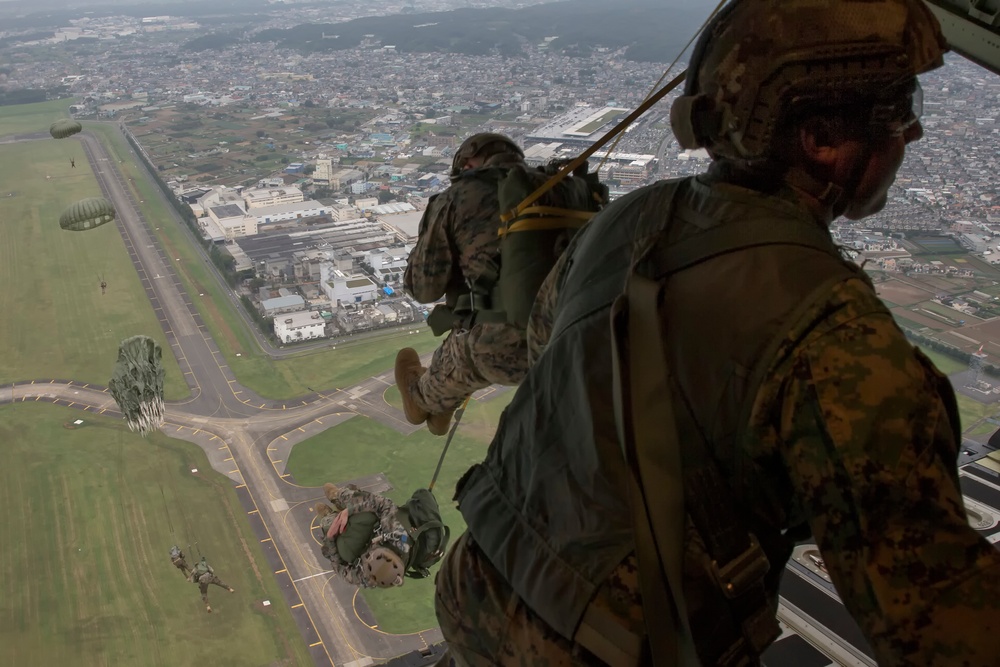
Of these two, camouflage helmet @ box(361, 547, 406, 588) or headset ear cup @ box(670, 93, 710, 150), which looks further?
camouflage helmet @ box(361, 547, 406, 588)

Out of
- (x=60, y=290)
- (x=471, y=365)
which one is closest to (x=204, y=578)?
(x=471, y=365)

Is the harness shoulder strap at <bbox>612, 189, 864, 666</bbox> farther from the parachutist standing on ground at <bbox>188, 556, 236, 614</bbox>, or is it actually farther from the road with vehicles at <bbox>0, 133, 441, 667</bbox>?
the parachutist standing on ground at <bbox>188, 556, 236, 614</bbox>

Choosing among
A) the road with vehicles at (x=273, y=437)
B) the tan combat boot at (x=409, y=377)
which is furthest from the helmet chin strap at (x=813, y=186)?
the road with vehicles at (x=273, y=437)

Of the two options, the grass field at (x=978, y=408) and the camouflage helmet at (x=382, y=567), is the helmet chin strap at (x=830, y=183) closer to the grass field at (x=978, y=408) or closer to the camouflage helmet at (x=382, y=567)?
the camouflage helmet at (x=382, y=567)

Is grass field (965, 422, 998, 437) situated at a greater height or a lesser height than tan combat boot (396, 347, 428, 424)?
lesser

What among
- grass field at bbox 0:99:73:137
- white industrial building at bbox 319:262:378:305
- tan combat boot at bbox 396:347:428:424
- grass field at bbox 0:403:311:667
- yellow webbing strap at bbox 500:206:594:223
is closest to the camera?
yellow webbing strap at bbox 500:206:594:223

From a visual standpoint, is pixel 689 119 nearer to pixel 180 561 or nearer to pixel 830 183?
pixel 830 183

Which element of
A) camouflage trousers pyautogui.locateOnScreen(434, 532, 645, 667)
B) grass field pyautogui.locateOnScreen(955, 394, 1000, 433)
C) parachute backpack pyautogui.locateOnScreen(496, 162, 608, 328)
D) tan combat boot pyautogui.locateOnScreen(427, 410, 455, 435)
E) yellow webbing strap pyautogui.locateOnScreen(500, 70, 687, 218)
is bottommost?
grass field pyautogui.locateOnScreen(955, 394, 1000, 433)

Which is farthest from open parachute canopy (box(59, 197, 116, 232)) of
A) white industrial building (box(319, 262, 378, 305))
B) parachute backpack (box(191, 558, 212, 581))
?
parachute backpack (box(191, 558, 212, 581))
